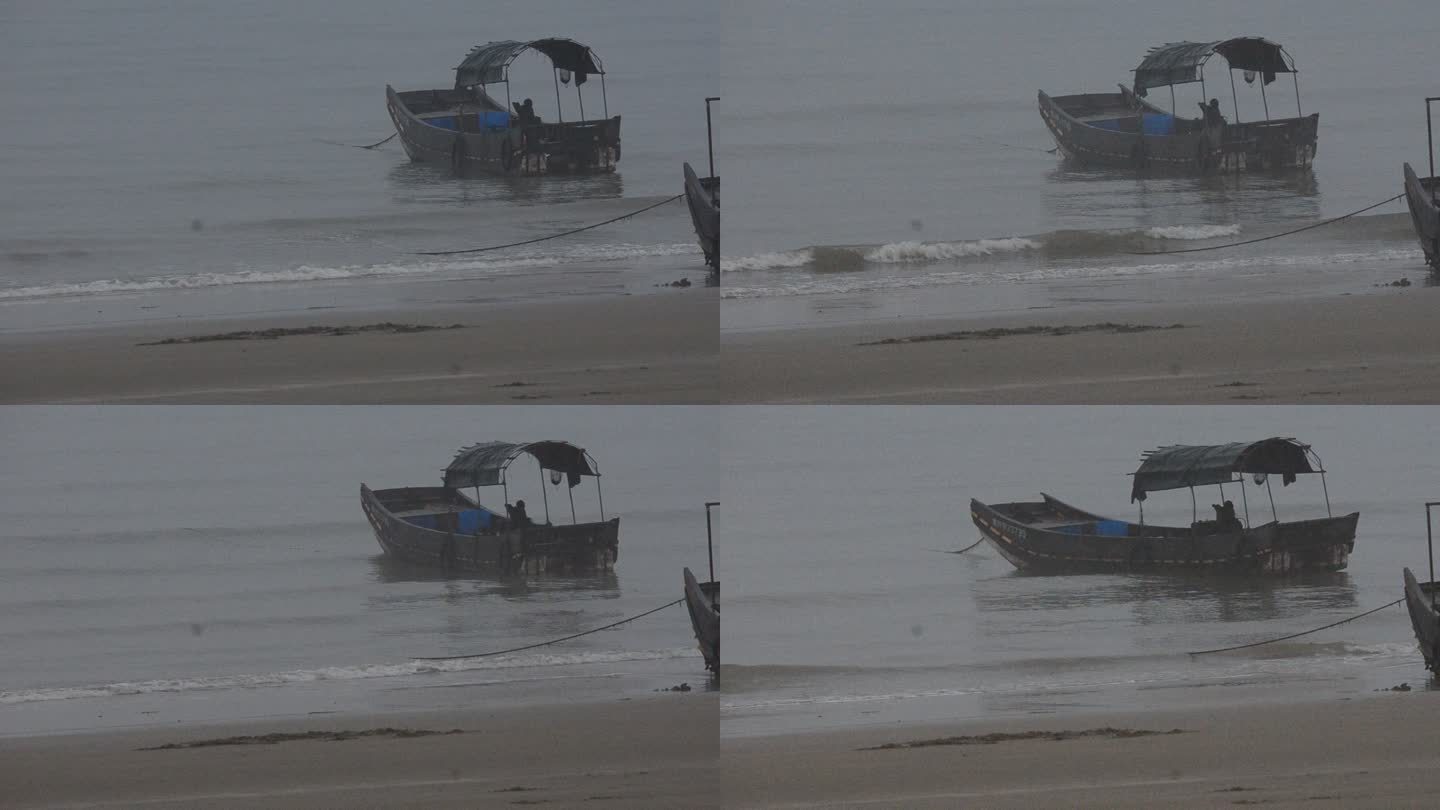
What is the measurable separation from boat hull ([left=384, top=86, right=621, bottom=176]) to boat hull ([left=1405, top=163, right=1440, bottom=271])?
4.75 metres

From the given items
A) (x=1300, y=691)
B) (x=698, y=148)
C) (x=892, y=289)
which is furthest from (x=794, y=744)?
(x=698, y=148)

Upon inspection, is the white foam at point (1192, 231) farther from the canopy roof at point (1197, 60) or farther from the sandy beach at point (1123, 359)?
the sandy beach at point (1123, 359)

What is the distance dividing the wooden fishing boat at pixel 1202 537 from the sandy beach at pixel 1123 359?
2.88 ft

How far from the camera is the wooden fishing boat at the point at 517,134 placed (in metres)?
10.1

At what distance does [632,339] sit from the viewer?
745 centimetres

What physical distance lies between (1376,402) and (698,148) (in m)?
5.98

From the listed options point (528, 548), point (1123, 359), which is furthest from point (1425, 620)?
point (528, 548)

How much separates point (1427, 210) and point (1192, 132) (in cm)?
208

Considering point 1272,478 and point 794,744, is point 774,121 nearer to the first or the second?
point 1272,478

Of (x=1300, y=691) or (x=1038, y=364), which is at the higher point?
(x=1038, y=364)

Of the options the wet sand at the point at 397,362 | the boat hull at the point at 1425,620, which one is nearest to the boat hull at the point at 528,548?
the wet sand at the point at 397,362

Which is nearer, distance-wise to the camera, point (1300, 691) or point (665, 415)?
point (1300, 691)

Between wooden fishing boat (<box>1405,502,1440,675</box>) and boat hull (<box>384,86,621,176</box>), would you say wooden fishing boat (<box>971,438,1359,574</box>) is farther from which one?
boat hull (<box>384,86,621,176</box>)

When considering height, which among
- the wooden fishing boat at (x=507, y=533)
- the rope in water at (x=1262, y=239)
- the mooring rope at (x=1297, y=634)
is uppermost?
the rope in water at (x=1262, y=239)
